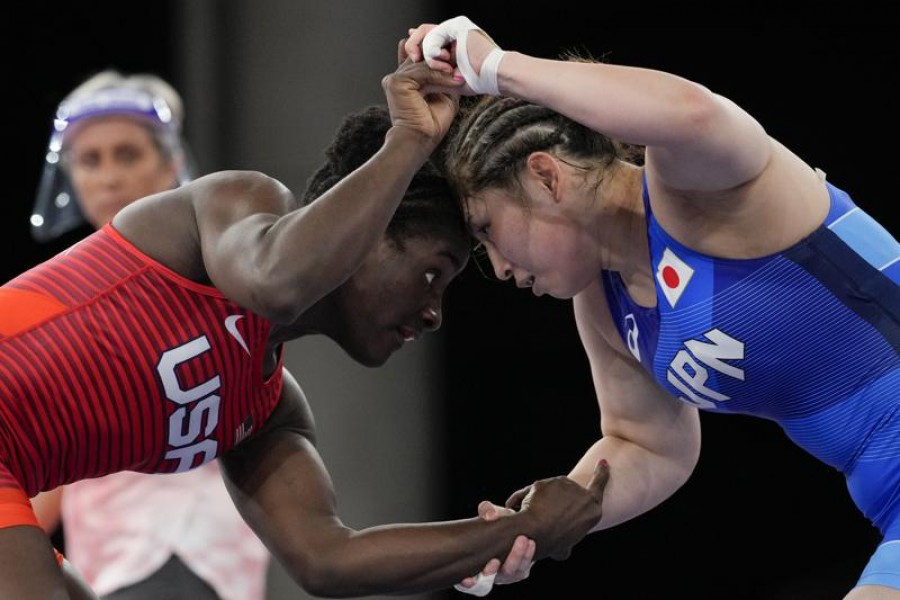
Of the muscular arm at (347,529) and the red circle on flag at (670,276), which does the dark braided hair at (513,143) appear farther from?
the muscular arm at (347,529)

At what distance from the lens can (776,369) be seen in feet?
10.3

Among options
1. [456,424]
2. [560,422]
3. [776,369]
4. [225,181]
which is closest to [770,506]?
[560,422]

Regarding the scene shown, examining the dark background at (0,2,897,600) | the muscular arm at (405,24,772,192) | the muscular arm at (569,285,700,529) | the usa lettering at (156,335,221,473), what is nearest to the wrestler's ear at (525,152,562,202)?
the muscular arm at (405,24,772,192)

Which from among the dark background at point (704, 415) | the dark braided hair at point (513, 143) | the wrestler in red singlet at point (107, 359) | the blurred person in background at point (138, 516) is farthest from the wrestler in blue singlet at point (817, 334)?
the dark background at point (704, 415)

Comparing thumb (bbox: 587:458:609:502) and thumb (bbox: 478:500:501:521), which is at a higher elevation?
thumb (bbox: 478:500:501:521)

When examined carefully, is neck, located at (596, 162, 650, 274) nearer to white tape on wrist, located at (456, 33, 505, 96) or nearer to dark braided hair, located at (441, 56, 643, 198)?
dark braided hair, located at (441, 56, 643, 198)

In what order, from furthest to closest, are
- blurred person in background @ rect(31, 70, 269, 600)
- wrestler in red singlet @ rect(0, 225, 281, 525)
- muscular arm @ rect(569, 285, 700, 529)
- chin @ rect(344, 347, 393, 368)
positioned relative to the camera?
blurred person in background @ rect(31, 70, 269, 600) < muscular arm @ rect(569, 285, 700, 529) < chin @ rect(344, 347, 393, 368) < wrestler in red singlet @ rect(0, 225, 281, 525)

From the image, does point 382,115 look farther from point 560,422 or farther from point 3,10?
point 3,10

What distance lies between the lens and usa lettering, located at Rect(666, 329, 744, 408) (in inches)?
122

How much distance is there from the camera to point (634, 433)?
370cm

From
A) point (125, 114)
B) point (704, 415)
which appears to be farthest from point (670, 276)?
point (704, 415)

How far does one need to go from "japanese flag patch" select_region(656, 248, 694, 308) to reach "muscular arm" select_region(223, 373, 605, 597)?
0.58m

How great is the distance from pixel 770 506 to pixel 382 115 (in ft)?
12.3

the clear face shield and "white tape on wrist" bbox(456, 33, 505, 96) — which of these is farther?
the clear face shield
